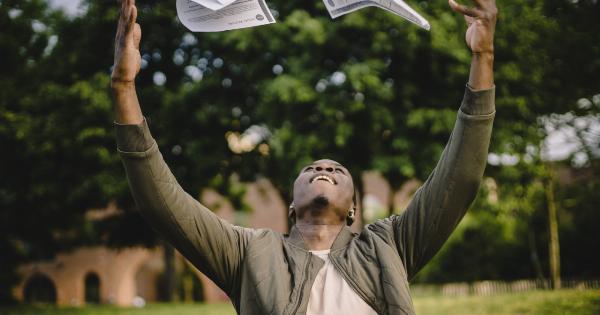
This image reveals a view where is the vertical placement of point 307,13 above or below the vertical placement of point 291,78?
above

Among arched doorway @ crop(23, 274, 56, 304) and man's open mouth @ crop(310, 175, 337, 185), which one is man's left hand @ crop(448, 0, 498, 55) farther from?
arched doorway @ crop(23, 274, 56, 304)

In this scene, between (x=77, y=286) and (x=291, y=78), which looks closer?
(x=291, y=78)

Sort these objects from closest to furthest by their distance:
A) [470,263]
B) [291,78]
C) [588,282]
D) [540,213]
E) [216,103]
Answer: [291,78], [216,103], [588,282], [540,213], [470,263]

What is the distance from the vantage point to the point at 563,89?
27.2ft

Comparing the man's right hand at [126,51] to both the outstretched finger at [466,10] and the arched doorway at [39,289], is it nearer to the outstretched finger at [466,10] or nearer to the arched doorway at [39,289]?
the outstretched finger at [466,10]

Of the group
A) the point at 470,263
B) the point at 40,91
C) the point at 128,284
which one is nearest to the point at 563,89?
the point at 40,91

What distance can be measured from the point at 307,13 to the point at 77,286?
31626mm

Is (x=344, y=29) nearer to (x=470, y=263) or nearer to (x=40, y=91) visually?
(x=40, y=91)

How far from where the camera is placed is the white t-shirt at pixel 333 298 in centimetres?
244

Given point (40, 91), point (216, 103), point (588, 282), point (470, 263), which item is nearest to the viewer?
point (216, 103)

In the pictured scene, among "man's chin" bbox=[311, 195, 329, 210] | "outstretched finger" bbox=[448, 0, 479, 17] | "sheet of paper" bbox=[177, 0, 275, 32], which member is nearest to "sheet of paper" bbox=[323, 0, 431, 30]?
"outstretched finger" bbox=[448, 0, 479, 17]

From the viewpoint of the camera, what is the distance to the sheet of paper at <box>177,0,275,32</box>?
2.75 meters

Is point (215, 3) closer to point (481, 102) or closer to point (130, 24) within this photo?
point (130, 24)

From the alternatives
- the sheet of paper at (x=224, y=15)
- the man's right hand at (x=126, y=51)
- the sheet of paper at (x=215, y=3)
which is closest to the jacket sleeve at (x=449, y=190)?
the sheet of paper at (x=224, y=15)
